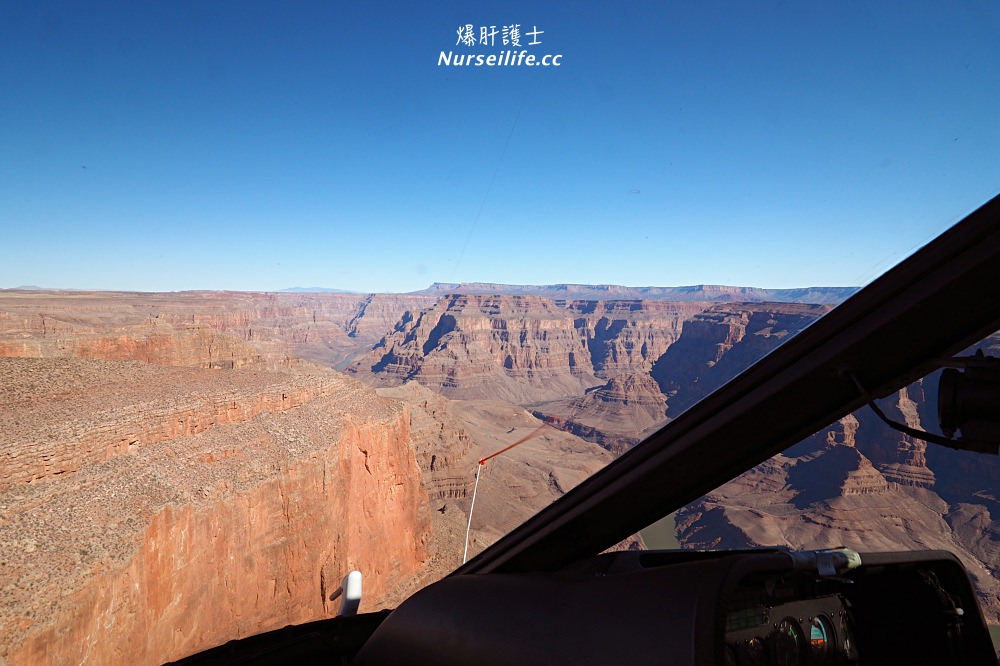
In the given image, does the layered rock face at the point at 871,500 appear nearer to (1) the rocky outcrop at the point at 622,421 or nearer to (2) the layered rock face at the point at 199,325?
(1) the rocky outcrop at the point at 622,421

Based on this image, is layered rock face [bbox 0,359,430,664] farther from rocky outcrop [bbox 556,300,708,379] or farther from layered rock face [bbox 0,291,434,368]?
rocky outcrop [bbox 556,300,708,379]

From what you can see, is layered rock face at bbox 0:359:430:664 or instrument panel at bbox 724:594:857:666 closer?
instrument panel at bbox 724:594:857:666

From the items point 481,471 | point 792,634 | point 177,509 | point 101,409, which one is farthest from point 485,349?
point 792,634

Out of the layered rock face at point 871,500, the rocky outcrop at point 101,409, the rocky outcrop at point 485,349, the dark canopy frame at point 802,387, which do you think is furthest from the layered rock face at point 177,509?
the rocky outcrop at point 485,349

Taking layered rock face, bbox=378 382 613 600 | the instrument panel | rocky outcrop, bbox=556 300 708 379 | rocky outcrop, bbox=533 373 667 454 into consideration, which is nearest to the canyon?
rocky outcrop, bbox=533 373 667 454

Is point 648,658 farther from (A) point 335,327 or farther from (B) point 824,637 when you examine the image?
(A) point 335,327

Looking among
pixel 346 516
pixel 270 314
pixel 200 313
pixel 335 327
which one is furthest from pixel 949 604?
pixel 335 327
